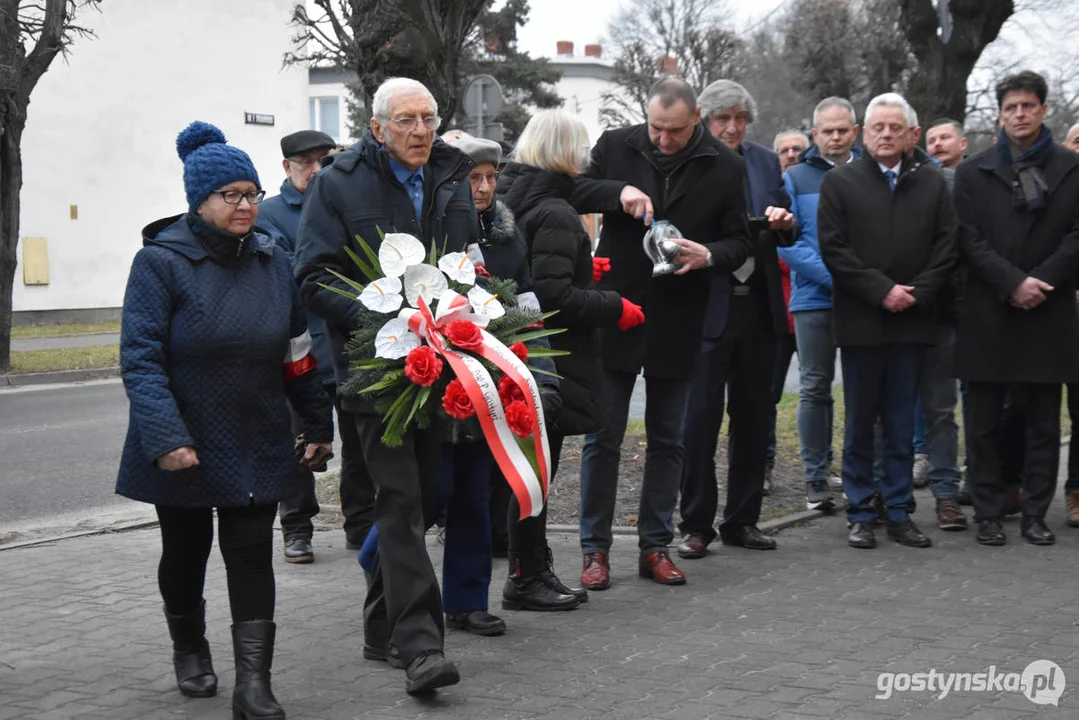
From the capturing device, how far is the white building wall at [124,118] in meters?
31.8

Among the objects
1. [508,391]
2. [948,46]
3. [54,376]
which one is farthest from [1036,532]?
[54,376]

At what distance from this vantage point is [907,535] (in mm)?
7508

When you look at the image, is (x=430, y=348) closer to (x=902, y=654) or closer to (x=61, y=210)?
(x=902, y=654)

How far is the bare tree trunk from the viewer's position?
1762 centimetres

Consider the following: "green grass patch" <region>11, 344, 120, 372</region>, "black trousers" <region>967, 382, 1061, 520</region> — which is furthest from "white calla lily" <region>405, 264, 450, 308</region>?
"green grass patch" <region>11, 344, 120, 372</region>

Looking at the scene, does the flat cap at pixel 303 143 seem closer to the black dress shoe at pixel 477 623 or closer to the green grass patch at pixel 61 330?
the black dress shoe at pixel 477 623

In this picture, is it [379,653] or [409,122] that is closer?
[409,122]

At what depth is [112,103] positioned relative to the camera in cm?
3266

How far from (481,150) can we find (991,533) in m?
3.58

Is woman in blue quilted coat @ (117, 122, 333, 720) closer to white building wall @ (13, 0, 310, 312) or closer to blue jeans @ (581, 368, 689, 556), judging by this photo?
blue jeans @ (581, 368, 689, 556)

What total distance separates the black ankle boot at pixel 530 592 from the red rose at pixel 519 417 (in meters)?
1.39

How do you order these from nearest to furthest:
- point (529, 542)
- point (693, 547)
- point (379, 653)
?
point (379, 653)
point (529, 542)
point (693, 547)

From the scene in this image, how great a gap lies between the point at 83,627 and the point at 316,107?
175 ft

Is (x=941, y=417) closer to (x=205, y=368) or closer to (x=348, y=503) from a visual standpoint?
(x=348, y=503)
